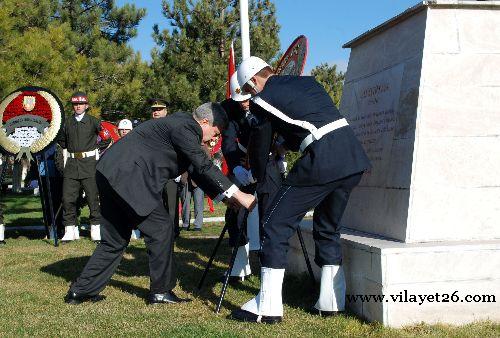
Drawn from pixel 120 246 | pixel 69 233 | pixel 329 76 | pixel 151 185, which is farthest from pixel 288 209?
pixel 329 76

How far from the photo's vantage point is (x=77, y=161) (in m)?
9.71

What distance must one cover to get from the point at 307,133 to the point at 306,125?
61 mm

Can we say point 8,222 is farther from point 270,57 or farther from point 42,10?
point 270,57

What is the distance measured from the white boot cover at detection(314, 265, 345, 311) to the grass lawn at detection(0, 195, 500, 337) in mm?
105

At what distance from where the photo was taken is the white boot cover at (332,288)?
4555 millimetres

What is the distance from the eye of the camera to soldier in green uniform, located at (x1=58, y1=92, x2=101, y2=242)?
31.8 feet

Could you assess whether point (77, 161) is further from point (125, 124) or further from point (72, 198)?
point (125, 124)

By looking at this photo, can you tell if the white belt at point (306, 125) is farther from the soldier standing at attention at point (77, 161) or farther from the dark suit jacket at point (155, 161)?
the soldier standing at attention at point (77, 161)

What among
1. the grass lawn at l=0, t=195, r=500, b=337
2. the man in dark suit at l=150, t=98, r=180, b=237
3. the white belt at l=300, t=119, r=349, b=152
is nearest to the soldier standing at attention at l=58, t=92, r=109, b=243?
the man in dark suit at l=150, t=98, r=180, b=237

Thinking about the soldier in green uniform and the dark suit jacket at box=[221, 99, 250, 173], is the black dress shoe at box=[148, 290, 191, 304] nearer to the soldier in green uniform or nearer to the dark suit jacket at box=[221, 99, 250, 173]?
the dark suit jacket at box=[221, 99, 250, 173]

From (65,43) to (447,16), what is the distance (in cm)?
1658

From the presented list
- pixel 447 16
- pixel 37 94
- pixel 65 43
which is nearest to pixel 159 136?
pixel 447 16

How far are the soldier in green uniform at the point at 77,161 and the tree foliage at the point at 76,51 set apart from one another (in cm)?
433

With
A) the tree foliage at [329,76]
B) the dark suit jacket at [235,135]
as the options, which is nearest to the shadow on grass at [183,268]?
the dark suit jacket at [235,135]
